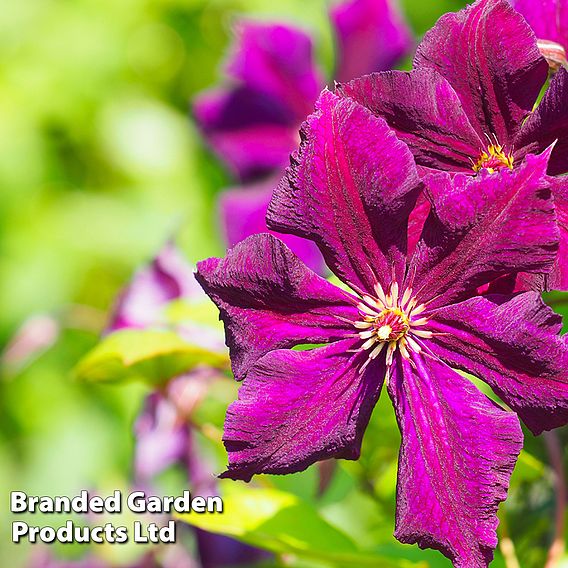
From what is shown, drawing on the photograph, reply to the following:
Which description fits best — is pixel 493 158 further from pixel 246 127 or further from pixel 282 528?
pixel 246 127

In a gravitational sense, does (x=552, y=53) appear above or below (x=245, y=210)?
below

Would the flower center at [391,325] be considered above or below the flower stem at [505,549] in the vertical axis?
above

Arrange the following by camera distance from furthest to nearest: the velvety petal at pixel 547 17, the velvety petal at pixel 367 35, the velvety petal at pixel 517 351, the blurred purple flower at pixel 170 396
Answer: the velvety petal at pixel 367 35 < the blurred purple flower at pixel 170 396 < the velvety petal at pixel 547 17 < the velvety petal at pixel 517 351

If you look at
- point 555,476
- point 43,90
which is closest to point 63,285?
point 43,90

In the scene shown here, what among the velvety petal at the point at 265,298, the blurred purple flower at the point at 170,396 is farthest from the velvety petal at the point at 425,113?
the blurred purple flower at the point at 170,396

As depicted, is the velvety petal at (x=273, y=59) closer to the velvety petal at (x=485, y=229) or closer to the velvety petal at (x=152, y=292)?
the velvety petal at (x=152, y=292)

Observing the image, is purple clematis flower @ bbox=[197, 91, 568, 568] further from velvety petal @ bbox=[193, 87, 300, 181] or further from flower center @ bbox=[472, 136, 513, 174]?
velvety petal @ bbox=[193, 87, 300, 181]

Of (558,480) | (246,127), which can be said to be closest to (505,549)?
(558,480)

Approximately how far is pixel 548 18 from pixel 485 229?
0.20 metres

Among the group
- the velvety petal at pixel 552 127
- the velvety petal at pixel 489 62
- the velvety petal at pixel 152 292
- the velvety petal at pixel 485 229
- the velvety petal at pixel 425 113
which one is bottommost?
the velvety petal at pixel 485 229

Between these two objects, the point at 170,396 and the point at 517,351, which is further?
the point at 170,396

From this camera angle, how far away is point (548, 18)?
0.69 metres

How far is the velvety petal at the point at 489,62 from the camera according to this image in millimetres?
616

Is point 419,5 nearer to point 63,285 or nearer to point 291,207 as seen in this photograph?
point 63,285
